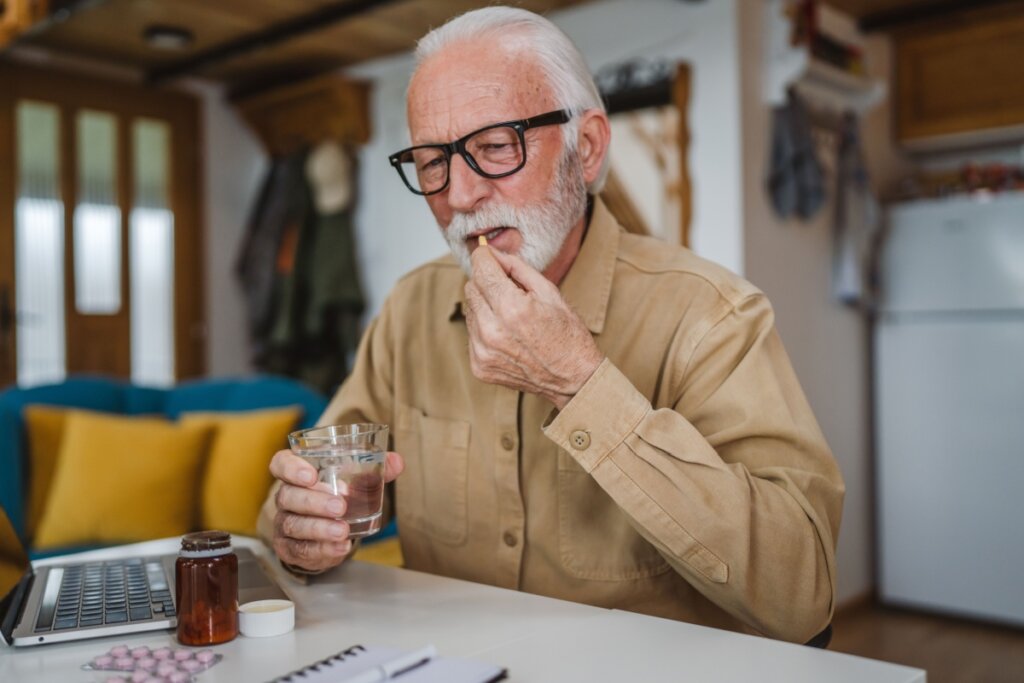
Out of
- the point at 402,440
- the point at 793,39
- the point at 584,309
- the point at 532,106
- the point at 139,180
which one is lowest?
the point at 402,440

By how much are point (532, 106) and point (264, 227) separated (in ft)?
10.8

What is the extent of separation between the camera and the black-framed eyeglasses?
1.17m

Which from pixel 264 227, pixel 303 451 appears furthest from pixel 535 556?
pixel 264 227

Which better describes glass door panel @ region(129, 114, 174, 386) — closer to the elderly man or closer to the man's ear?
the elderly man

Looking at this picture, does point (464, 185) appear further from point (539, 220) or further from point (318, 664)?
point (318, 664)

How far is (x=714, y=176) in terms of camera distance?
3.06 metres

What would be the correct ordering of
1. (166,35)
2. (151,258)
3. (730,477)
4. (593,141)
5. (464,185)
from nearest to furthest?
(730,477), (464,185), (593,141), (166,35), (151,258)

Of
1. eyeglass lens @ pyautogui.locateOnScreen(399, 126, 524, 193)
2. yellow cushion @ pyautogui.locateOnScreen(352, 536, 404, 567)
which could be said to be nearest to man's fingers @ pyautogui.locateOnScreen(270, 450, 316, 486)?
eyeglass lens @ pyautogui.locateOnScreen(399, 126, 524, 193)

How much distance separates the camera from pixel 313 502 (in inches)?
39.2

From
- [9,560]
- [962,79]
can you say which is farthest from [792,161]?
[9,560]

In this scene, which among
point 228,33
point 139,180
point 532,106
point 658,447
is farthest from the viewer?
point 139,180

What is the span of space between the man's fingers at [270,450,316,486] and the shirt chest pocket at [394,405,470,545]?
0.36 metres

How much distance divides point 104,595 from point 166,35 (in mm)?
3120

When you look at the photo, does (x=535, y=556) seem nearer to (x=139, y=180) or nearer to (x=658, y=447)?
(x=658, y=447)
